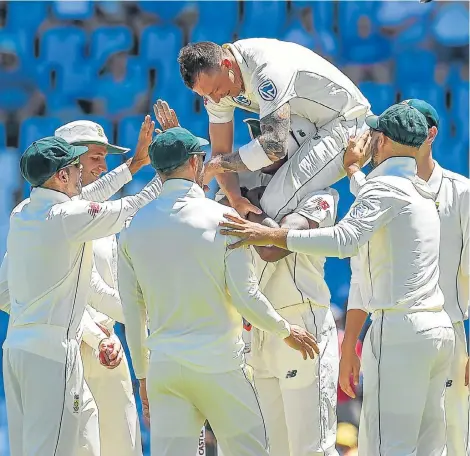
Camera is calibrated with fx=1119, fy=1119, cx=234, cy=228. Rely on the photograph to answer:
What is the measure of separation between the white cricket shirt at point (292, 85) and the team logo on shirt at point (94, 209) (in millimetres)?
770

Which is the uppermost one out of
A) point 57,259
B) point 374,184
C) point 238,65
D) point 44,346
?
point 238,65

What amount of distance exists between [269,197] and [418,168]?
63cm

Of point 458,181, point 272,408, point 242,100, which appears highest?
point 242,100

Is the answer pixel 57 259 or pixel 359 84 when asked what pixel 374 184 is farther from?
pixel 359 84

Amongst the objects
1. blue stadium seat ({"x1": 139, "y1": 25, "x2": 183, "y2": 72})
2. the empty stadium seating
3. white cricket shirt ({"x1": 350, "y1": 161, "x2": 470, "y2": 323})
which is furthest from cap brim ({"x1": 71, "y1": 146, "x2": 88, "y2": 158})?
blue stadium seat ({"x1": 139, "y1": 25, "x2": 183, "y2": 72})

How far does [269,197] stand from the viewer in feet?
15.3

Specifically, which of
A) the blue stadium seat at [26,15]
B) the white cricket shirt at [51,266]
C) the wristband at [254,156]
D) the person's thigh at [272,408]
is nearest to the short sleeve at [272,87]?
the wristband at [254,156]

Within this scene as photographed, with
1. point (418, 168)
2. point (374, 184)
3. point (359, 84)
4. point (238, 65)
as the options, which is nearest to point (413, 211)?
point (374, 184)

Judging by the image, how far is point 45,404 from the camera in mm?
4121

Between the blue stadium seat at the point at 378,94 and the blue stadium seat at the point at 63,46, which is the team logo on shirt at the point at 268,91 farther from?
the blue stadium seat at the point at 63,46

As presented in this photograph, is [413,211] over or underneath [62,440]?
over

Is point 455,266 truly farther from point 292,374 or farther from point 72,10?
point 72,10

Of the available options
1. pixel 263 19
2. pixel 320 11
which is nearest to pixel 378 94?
pixel 320 11

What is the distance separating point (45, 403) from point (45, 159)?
912 mm
